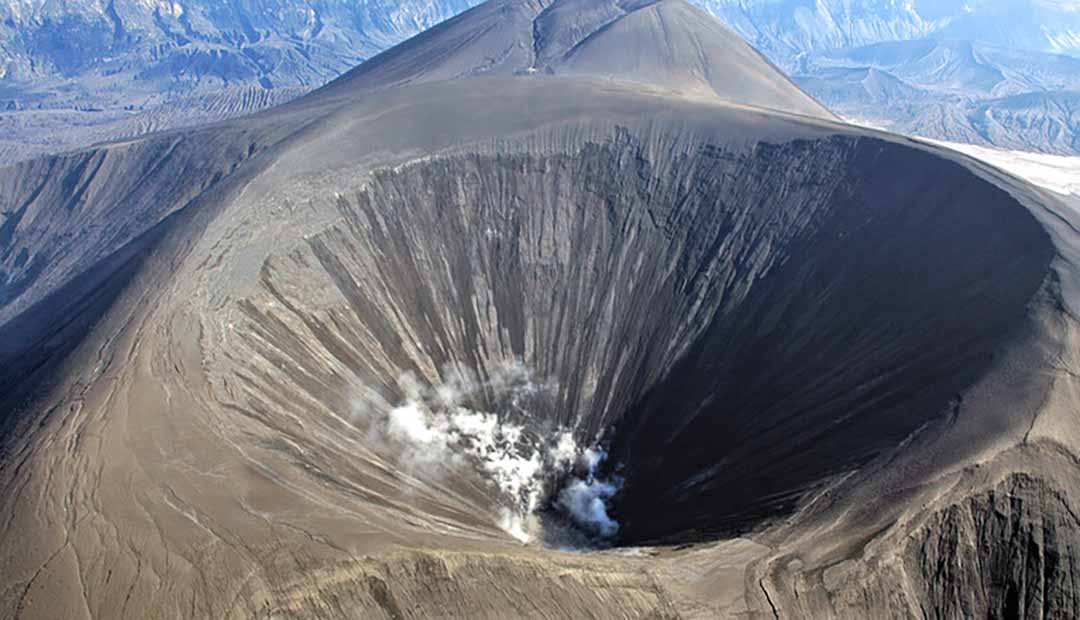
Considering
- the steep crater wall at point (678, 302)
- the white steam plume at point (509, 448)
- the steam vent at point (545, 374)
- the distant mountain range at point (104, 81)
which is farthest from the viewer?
the distant mountain range at point (104, 81)

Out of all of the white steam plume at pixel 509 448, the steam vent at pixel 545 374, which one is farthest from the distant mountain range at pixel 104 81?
the white steam plume at pixel 509 448

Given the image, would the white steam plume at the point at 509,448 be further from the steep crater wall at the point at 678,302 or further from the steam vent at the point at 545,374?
the steep crater wall at the point at 678,302

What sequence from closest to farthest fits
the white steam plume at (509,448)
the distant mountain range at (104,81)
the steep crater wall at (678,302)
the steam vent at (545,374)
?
1. the steam vent at (545,374)
2. the steep crater wall at (678,302)
3. the white steam plume at (509,448)
4. the distant mountain range at (104,81)

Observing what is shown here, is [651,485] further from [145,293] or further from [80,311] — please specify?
[80,311]

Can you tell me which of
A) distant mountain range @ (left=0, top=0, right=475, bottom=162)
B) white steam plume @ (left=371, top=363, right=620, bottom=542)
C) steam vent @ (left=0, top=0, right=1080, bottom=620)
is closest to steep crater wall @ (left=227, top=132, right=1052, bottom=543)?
steam vent @ (left=0, top=0, right=1080, bottom=620)

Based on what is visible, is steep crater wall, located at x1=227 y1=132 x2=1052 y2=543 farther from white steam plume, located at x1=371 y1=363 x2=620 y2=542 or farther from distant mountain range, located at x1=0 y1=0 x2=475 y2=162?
distant mountain range, located at x1=0 y1=0 x2=475 y2=162

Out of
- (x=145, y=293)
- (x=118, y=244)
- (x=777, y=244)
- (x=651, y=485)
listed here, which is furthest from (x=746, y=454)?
(x=118, y=244)
